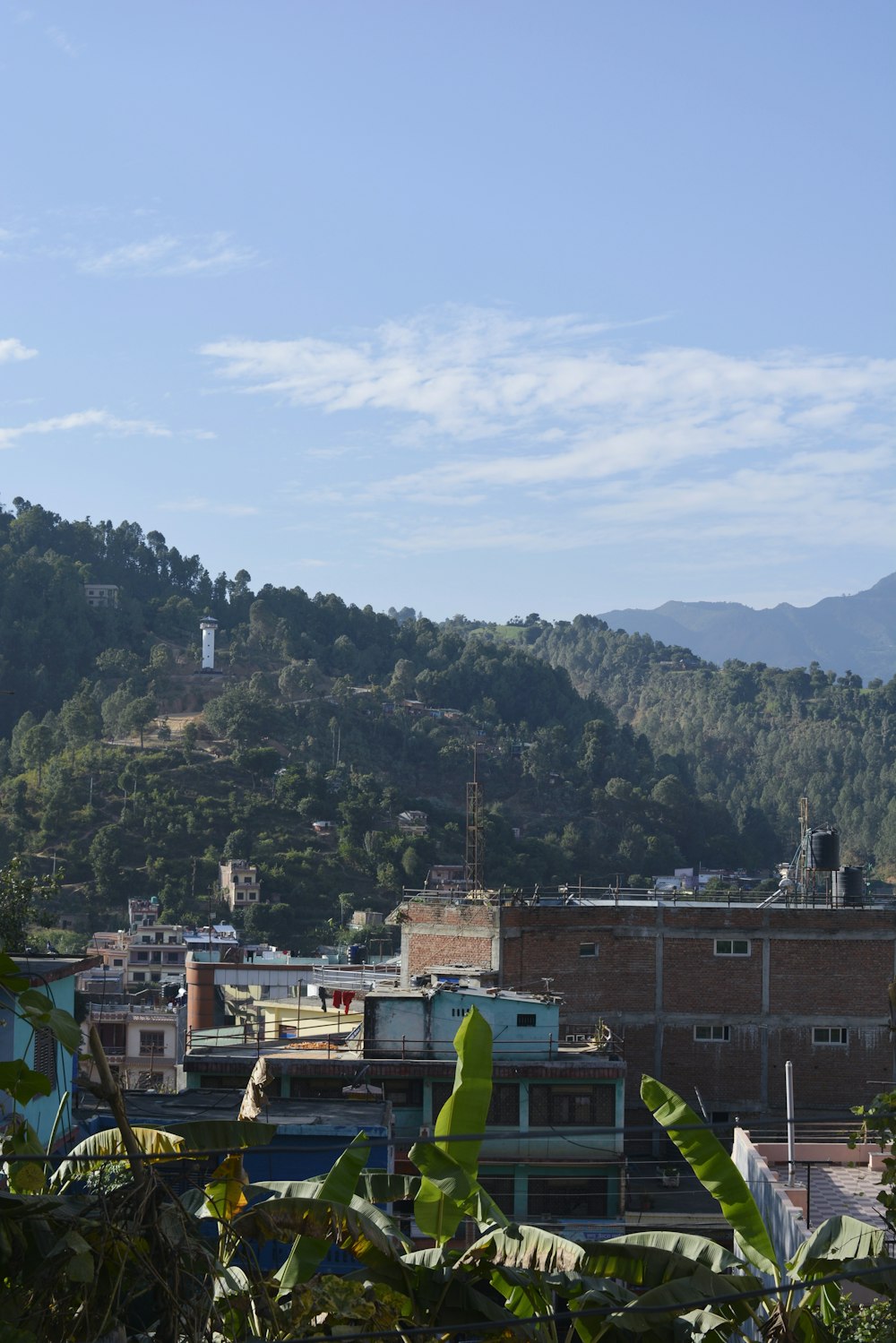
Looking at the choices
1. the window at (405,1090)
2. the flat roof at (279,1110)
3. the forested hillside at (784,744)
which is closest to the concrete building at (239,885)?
the forested hillside at (784,744)

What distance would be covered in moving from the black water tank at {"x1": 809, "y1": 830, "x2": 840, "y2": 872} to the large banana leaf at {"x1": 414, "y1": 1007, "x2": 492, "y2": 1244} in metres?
30.3

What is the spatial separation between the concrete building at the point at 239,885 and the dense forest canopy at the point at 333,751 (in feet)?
4.81

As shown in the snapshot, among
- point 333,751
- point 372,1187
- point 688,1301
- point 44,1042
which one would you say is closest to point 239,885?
point 333,751

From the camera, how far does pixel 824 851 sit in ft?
125

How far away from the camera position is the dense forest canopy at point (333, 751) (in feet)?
295

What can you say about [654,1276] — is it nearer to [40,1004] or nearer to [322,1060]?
[40,1004]

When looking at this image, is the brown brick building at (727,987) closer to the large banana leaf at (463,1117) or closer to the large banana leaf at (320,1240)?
the large banana leaf at (463,1117)

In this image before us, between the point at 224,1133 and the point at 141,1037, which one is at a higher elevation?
the point at 224,1133

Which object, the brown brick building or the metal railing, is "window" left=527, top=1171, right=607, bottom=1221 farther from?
the metal railing

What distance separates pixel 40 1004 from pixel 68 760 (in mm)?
94672

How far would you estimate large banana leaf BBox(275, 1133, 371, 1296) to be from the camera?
7469 mm

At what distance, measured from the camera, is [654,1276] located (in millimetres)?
8062

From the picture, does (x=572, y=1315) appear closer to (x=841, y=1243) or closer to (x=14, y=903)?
(x=841, y=1243)

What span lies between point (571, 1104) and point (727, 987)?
11.5 m
